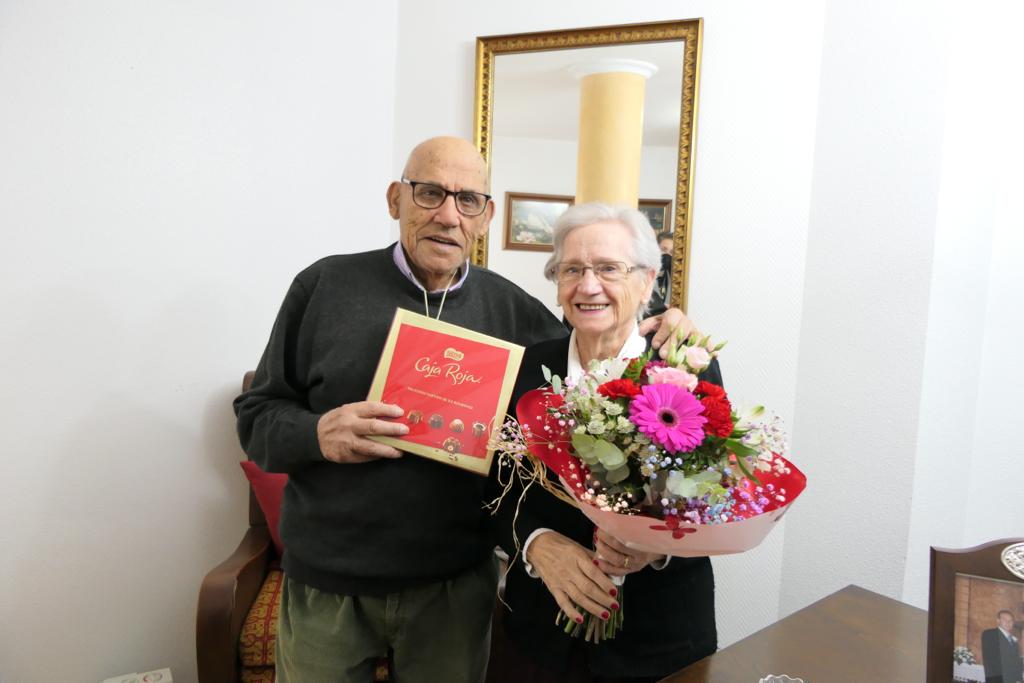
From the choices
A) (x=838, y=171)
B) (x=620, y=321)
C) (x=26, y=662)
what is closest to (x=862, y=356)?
(x=838, y=171)

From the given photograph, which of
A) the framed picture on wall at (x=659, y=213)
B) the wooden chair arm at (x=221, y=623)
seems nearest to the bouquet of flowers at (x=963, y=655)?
the framed picture on wall at (x=659, y=213)

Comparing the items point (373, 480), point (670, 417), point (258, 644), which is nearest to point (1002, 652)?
point (670, 417)

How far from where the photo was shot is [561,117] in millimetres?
2387

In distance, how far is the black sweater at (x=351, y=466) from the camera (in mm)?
1376

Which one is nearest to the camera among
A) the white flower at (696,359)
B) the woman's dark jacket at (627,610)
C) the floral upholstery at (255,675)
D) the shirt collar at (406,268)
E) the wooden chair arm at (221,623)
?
the white flower at (696,359)

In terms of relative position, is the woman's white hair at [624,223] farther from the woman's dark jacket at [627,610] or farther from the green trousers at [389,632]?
the green trousers at [389,632]

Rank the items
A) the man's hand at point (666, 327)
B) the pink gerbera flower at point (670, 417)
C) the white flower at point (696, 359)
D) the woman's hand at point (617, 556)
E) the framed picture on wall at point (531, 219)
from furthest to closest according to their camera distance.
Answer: the framed picture on wall at point (531, 219) < the man's hand at point (666, 327) < the woman's hand at point (617, 556) < the white flower at point (696, 359) < the pink gerbera flower at point (670, 417)

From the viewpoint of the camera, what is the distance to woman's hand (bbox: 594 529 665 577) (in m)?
1.12

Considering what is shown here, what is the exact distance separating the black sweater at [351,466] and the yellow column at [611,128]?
3.12 ft

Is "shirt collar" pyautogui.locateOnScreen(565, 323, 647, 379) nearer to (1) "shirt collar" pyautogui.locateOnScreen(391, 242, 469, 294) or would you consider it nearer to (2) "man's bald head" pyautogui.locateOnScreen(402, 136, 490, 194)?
(1) "shirt collar" pyautogui.locateOnScreen(391, 242, 469, 294)

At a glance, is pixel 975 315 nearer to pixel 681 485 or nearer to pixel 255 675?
pixel 681 485

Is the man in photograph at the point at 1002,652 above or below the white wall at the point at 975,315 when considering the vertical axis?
below

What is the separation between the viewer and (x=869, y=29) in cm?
196

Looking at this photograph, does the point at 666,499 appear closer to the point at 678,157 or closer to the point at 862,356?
the point at 862,356
